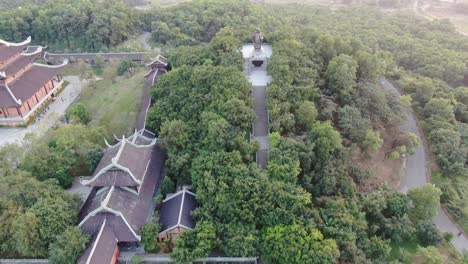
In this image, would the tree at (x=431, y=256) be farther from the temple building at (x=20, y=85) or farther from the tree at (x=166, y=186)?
the temple building at (x=20, y=85)

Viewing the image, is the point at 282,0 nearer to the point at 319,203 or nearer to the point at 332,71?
the point at 332,71

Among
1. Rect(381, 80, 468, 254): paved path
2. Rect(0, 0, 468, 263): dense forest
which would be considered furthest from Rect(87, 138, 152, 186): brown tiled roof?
Rect(381, 80, 468, 254): paved path

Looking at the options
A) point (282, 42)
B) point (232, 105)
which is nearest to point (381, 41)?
point (282, 42)

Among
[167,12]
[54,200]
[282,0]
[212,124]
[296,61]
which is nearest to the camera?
[54,200]

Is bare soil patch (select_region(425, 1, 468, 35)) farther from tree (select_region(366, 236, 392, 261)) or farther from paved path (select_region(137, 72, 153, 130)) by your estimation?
paved path (select_region(137, 72, 153, 130))

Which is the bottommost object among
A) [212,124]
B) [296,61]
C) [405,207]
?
[405,207]

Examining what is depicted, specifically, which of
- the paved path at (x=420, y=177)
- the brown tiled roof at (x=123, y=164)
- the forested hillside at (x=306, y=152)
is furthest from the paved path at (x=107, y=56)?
the paved path at (x=420, y=177)

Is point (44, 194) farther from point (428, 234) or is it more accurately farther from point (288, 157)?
point (428, 234)
